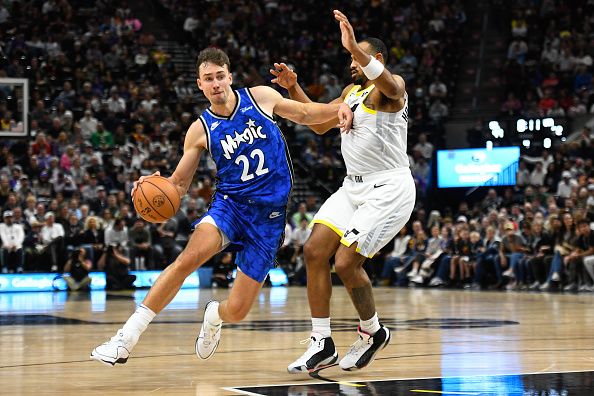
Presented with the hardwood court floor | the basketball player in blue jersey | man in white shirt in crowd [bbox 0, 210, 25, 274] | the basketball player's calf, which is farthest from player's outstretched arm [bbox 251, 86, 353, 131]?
man in white shirt in crowd [bbox 0, 210, 25, 274]

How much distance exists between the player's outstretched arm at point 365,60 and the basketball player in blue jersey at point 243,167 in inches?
11.2

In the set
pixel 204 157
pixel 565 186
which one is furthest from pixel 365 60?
pixel 204 157

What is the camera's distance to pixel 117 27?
85.2ft

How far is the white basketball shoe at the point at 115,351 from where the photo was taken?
626 centimetres

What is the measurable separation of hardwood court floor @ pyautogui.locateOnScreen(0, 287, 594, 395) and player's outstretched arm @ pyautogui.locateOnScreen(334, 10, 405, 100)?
184cm

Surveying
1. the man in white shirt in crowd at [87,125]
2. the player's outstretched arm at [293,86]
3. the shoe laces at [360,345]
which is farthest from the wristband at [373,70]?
the man in white shirt in crowd at [87,125]

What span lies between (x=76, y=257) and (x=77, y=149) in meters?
3.93

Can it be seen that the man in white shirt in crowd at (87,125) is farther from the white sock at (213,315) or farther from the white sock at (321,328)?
the white sock at (321,328)

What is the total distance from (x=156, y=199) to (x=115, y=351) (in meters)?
0.99

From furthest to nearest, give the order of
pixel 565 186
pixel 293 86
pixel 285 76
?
pixel 565 186, pixel 293 86, pixel 285 76

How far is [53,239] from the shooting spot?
18.5 m

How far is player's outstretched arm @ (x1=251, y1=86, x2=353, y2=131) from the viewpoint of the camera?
6855mm

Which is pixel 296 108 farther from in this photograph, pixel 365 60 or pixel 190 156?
pixel 190 156

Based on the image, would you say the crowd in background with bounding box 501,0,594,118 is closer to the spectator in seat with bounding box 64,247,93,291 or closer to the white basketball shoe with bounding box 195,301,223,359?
the spectator in seat with bounding box 64,247,93,291
